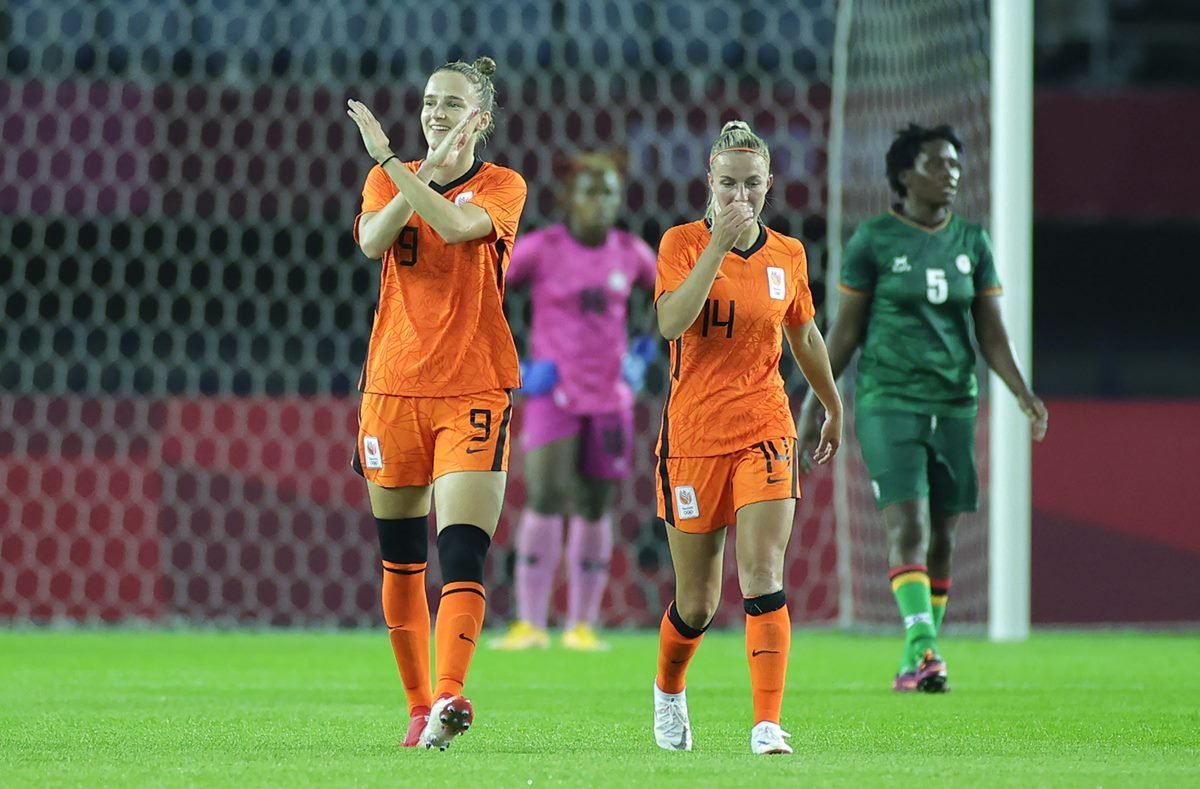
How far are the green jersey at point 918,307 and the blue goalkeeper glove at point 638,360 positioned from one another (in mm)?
2137

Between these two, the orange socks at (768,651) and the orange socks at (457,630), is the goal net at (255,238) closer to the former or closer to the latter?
the orange socks at (457,630)

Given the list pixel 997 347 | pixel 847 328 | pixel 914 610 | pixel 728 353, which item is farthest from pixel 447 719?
pixel 997 347

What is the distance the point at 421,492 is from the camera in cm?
477

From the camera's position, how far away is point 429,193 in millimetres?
4453

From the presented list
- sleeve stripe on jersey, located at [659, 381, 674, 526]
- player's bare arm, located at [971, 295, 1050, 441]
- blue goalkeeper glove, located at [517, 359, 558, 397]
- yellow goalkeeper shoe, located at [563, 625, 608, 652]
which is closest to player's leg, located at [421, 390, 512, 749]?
sleeve stripe on jersey, located at [659, 381, 674, 526]

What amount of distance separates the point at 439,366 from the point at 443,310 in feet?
0.46

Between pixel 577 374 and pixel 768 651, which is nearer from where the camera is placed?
pixel 768 651

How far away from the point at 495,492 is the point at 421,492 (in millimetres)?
245

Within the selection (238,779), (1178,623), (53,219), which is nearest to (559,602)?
(1178,623)

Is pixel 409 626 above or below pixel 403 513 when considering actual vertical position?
below

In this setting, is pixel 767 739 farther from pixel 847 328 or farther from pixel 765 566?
pixel 847 328

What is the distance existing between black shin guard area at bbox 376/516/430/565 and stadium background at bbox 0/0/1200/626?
16.6 feet

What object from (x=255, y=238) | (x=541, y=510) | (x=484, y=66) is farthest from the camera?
(x=255, y=238)

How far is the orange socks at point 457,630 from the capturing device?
14.3 feet
